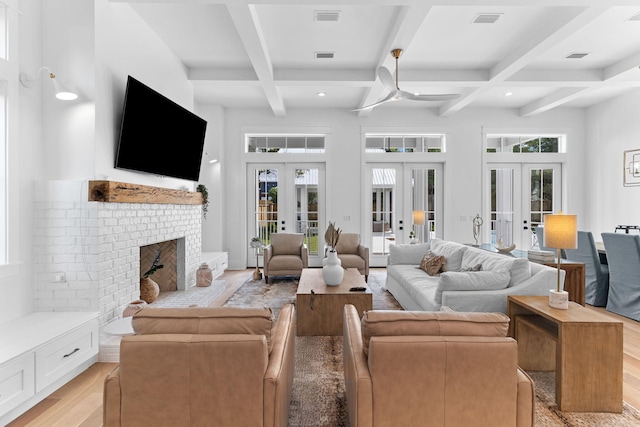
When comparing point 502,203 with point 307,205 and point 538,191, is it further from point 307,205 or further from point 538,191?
point 307,205

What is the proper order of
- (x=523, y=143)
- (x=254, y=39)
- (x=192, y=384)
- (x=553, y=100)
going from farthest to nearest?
(x=523, y=143) < (x=553, y=100) < (x=254, y=39) < (x=192, y=384)

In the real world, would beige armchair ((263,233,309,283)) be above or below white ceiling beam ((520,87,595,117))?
below

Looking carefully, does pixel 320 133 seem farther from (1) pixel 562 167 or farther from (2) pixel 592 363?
(2) pixel 592 363

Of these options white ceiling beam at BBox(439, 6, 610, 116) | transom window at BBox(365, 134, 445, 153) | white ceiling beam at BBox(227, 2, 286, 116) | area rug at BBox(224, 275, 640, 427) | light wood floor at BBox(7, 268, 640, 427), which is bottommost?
light wood floor at BBox(7, 268, 640, 427)

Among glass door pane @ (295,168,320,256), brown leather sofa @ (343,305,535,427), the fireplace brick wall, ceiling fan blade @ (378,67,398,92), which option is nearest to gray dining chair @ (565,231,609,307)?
ceiling fan blade @ (378,67,398,92)

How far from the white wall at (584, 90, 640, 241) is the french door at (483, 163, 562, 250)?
1.89ft

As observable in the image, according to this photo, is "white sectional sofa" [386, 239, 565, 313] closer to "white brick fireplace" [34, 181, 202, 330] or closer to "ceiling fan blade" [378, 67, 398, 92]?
"ceiling fan blade" [378, 67, 398, 92]

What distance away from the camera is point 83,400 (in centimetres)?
233

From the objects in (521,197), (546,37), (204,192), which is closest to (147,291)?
(204,192)

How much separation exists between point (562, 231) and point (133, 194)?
3.66m

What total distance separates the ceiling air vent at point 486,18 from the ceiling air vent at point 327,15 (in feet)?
4.78

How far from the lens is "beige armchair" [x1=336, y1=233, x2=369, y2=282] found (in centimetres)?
567

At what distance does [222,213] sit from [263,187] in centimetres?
96

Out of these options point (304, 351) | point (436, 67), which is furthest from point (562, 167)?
point (304, 351)
